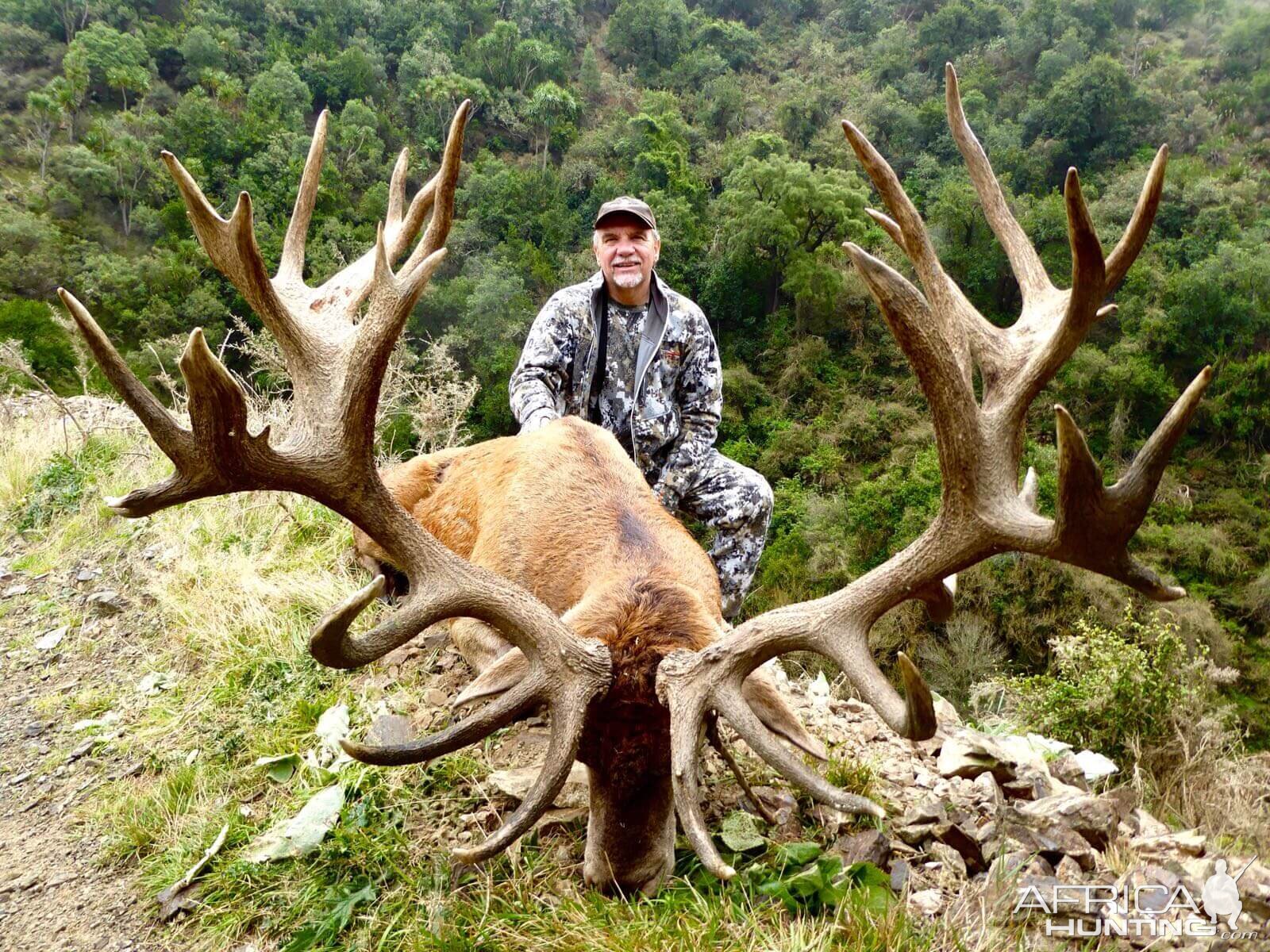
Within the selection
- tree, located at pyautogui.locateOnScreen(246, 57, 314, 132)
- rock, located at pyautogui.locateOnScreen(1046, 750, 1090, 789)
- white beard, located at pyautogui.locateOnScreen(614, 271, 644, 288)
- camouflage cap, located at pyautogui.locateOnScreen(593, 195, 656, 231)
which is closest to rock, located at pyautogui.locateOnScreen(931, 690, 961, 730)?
rock, located at pyautogui.locateOnScreen(1046, 750, 1090, 789)

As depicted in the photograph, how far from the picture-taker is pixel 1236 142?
4769 centimetres

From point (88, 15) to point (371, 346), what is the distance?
78877 mm

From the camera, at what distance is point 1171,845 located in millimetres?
2771

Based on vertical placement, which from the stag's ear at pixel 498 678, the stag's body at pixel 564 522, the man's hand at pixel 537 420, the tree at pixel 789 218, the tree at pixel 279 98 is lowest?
the stag's ear at pixel 498 678

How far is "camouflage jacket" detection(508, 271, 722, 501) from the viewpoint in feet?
15.9

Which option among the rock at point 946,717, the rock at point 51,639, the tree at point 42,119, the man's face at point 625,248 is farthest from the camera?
the tree at point 42,119

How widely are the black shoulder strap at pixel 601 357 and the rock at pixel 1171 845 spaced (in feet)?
11.8

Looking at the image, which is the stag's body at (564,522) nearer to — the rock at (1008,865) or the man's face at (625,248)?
the rock at (1008,865)

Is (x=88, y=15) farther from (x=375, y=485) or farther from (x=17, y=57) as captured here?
(x=375, y=485)

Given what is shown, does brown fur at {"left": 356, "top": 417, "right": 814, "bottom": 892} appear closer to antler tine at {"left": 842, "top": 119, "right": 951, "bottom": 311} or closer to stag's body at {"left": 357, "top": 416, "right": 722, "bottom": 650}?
stag's body at {"left": 357, "top": 416, "right": 722, "bottom": 650}

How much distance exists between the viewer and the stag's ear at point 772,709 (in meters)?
2.41

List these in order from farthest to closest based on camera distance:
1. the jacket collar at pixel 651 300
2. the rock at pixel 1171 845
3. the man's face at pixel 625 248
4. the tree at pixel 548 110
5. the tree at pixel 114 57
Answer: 1. the tree at pixel 548 110
2. the tree at pixel 114 57
3. the jacket collar at pixel 651 300
4. the man's face at pixel 625 248
5. the rock at pixel 1171 845

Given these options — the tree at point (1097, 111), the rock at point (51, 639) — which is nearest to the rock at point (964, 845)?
the rock at point (51, 639)

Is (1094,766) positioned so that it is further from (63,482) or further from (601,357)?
(63,482)
